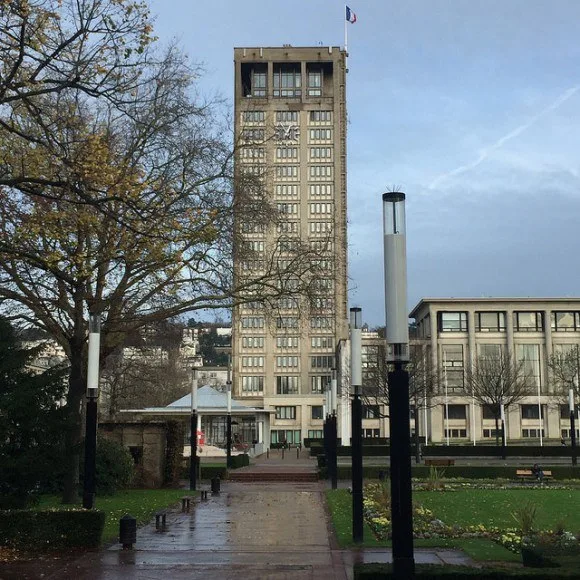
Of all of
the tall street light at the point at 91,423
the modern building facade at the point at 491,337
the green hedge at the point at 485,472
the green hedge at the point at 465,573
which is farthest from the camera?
the modern building facade at the point at 491,337

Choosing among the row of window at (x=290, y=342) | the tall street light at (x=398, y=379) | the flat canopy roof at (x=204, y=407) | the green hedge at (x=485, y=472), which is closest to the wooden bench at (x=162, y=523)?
the tall street light at (x=398, y=379)

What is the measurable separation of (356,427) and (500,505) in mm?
7802

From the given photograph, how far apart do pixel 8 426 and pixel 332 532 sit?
23.6 ft

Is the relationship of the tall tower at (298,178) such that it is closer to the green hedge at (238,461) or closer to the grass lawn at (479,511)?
the green hedge at (238,461)

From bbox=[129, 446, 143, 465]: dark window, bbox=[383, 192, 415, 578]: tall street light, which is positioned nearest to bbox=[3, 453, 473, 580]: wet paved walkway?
bbox=[383, 192, 415, 578]: tall street light

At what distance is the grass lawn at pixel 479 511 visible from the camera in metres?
14.6

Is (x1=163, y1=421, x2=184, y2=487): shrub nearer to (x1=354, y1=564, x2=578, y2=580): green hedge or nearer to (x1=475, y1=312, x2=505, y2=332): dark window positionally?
(x1=354, y1=564, x2=578, y2=580): green hedge

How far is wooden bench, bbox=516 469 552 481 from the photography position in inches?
1303

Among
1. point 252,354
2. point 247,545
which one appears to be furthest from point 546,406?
point 247,545

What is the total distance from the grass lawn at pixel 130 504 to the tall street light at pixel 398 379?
319 inches

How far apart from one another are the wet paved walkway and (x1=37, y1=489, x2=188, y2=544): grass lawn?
0.65 m

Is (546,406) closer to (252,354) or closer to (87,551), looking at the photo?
(252,354)

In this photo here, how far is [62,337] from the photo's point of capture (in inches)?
973

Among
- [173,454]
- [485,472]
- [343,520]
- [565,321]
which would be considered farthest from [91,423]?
[565,321]
